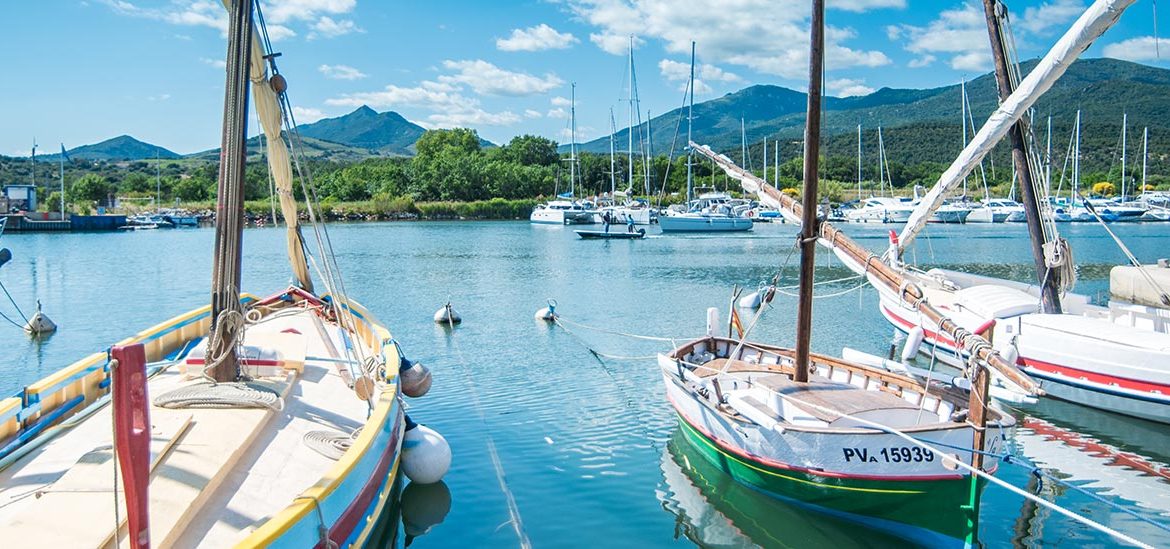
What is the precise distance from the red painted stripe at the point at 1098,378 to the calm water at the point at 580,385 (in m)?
0.78

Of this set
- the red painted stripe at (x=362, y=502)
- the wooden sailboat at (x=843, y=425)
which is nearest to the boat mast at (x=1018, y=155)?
the wooden sailboat at (x=843, y=425)

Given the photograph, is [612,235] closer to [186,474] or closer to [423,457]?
[423,457]

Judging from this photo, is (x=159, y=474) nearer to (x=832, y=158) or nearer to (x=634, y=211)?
(x=634, y=211)

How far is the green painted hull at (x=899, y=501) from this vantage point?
10.3 metres

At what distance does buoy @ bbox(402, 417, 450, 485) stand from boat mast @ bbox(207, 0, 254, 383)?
10.7 ft

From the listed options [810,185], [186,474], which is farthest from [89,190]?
[186,474]

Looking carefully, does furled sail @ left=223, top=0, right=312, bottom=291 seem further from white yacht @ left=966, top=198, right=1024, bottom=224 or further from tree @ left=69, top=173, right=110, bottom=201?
tree @ left=69, top=173, right=110, bottom=201

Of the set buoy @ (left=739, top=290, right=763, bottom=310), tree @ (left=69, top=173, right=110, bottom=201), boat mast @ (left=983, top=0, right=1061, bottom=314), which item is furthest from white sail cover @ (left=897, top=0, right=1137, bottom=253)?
tree @ (left=69, top=173, right=110, bottom=201)

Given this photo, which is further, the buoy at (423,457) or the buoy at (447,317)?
the buoy at (447,317)

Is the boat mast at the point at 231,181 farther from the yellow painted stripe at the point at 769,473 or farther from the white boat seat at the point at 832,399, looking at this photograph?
the white boat seat at the point at 832,399

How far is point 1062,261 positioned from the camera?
60.7 feet

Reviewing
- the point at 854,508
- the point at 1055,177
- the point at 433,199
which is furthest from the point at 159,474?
the point at 1055,177

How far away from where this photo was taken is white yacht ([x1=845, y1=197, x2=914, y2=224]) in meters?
99.0

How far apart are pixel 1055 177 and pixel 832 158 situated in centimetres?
4423
